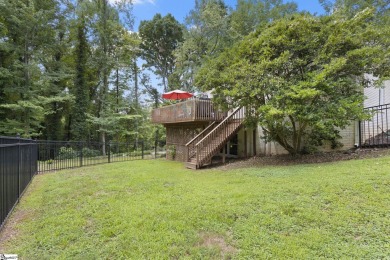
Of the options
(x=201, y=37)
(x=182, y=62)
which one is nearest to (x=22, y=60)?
(x=182, y=62)

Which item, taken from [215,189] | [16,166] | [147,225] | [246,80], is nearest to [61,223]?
[147,225]

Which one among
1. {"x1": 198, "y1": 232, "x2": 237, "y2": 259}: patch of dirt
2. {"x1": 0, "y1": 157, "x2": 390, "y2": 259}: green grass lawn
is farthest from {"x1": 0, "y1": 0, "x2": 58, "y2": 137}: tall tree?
{"x1": 198, "y1": 232, "x2": 237, "y2": 259}: patch of dirt

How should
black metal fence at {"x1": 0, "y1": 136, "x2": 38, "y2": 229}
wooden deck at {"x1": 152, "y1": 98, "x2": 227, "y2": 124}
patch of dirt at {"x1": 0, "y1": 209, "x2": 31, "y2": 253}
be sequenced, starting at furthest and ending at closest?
wooden deck at {"x1": 152, "y1": 98, "x2": 227, "y2": 124} → black metal fence at {"x1": 0, "y1": 136, "x2": 38, "y2": 229} → patch of dirt at {"x1": 0, "y1": 209, "x2": 31, "y2": 253}

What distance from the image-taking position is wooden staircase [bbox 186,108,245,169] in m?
9.27

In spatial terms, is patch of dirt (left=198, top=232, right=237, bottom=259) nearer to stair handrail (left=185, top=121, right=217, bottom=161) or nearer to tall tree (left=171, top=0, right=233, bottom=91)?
stair handrail (left=185, top=121, right=217, bottom=161)

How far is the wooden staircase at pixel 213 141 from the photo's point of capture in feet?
30.4

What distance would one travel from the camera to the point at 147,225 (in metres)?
3.64

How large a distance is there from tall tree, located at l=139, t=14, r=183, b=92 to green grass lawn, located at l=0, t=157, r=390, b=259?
2185cm

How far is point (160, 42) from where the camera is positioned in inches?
1025

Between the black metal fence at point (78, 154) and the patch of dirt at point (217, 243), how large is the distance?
26.0 feet

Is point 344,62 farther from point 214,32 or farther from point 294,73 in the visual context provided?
point 214,32

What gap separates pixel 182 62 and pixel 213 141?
525 inches

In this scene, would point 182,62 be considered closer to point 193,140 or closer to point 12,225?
point 193,140

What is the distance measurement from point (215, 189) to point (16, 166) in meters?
4.45
